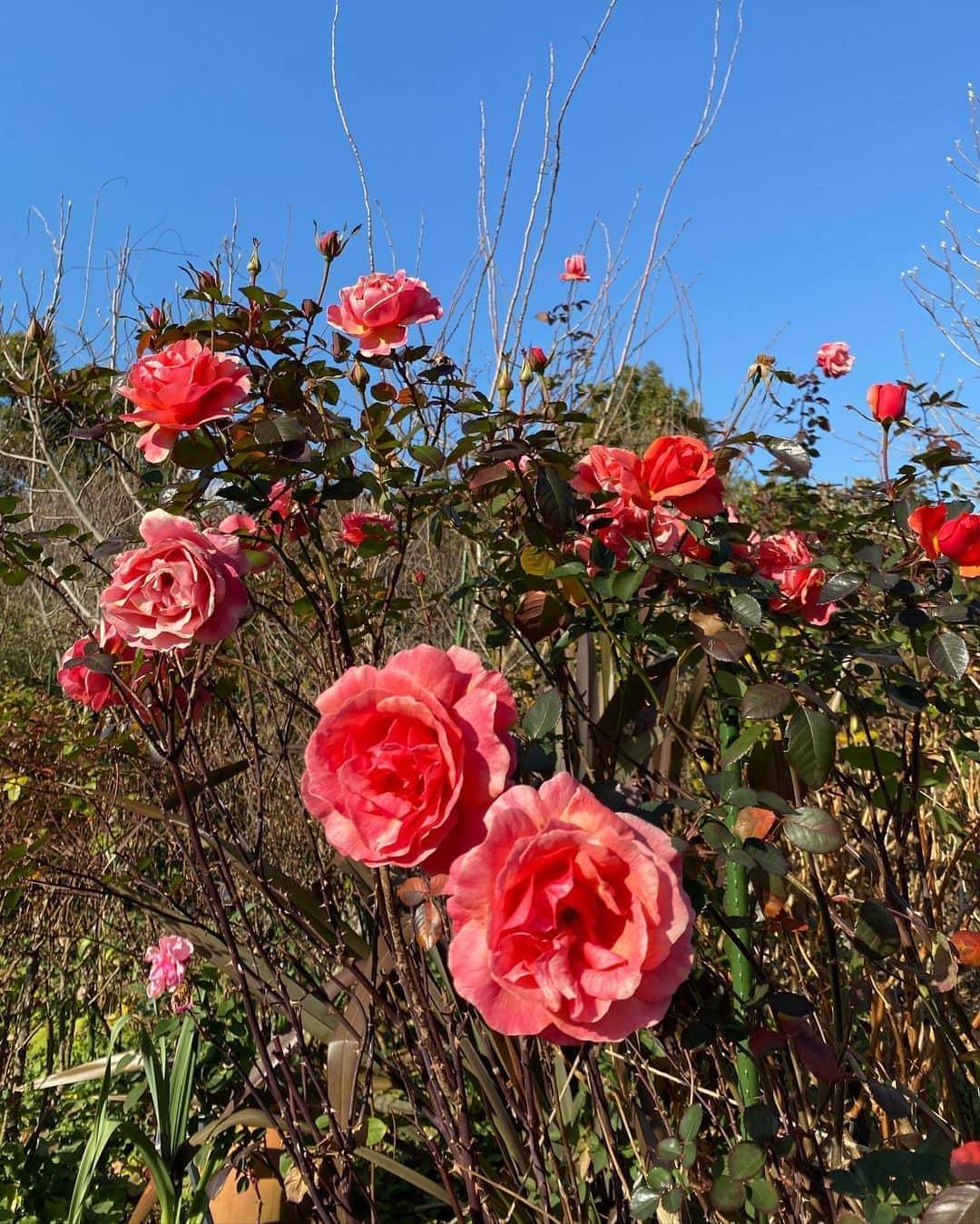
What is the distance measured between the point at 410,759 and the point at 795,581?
0.64 meters

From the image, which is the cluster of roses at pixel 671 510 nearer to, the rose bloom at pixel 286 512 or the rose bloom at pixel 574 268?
the rose bloom at pixel 286 512

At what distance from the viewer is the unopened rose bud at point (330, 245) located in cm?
133

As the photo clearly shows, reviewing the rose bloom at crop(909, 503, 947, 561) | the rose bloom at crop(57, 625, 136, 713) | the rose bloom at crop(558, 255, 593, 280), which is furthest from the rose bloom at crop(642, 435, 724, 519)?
the rose bloom at crop(558, 255, 593, 280)

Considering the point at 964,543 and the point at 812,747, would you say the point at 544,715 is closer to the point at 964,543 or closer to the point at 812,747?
the point at 812,747

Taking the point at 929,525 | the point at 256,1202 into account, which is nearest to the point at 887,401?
the point at 929,525

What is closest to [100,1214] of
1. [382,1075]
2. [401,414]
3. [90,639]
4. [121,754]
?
[382,1075]

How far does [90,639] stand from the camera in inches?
47.2

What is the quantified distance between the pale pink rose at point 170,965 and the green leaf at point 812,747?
1.59 metres

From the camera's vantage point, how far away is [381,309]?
1210 mm

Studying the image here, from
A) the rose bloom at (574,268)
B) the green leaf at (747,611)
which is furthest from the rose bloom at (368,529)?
the rose bloom at (574,268)

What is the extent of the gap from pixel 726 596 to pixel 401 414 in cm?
55

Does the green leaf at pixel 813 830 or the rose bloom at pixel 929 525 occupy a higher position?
the rose bloom at pixel 929 525

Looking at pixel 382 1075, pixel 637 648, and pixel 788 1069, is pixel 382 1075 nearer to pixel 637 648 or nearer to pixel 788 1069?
pixel 788 1069

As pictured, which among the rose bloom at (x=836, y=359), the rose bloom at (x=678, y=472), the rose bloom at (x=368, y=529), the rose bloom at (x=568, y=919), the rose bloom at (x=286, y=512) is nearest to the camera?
the rose bloom at (x=568, y=919)
